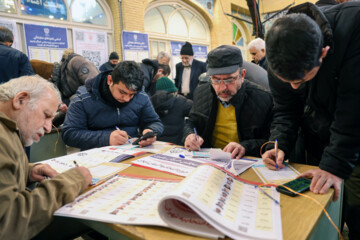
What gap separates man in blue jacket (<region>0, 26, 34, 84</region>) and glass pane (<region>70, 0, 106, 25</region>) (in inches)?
127

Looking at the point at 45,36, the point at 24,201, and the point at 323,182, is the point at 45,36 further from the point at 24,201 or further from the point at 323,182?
the point at 323,182

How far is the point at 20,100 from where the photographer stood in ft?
3.60

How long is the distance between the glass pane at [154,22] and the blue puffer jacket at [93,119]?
576 centimetres

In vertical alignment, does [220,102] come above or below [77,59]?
below

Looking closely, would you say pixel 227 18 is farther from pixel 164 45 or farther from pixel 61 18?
pixel 61 18

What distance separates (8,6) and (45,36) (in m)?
0.77

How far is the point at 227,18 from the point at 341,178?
33.1 feet

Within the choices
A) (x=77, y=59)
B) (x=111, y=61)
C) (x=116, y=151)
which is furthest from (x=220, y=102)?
(x=111, y=61)

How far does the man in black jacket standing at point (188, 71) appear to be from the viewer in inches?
192

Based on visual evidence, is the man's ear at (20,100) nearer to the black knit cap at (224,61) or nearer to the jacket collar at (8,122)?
the jacket collar at (8,122)

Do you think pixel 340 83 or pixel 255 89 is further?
pixel 255 89

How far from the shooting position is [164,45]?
8.01 meters

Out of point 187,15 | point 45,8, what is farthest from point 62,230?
point 187,15

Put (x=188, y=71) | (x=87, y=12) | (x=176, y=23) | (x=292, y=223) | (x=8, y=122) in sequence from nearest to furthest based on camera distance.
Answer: (x=292, y=223)
(x=8, y=122)
(x=188, y=71)
(x=87, y=12)
(x=176, y=23)
